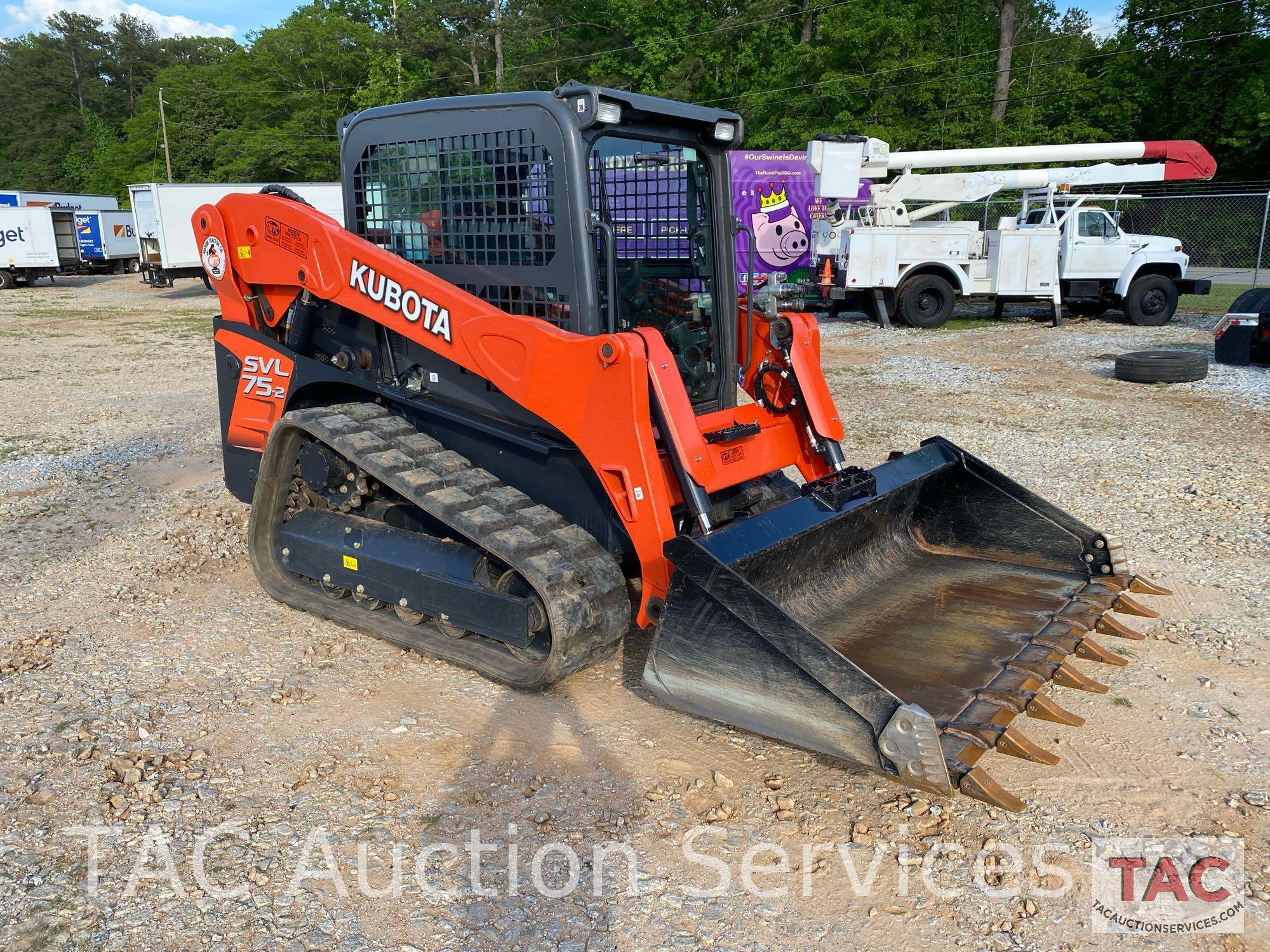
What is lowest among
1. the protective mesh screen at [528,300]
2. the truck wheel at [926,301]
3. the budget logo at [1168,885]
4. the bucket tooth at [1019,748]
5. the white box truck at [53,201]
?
the budget logo at [1168,885]

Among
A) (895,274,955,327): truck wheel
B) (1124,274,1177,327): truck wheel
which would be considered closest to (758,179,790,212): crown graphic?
(895,274,955,327): truck wheel

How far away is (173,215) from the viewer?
25766mm

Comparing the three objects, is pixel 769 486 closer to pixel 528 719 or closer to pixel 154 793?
pixel 528 719

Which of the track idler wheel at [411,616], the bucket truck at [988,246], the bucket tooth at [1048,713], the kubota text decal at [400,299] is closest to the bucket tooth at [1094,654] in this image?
the bucket tooth at [1048,713]

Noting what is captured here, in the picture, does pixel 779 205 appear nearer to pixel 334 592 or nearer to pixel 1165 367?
pixel 1165 367

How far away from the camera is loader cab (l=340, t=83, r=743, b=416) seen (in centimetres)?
415

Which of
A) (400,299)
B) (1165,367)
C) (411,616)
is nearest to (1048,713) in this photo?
(411,616)

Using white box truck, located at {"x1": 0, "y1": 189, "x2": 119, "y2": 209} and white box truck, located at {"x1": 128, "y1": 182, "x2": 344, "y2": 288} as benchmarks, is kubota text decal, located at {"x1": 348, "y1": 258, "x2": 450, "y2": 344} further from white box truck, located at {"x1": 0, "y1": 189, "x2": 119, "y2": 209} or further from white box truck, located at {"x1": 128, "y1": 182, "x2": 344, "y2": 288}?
white box truck, located at {"x1": 0, "y1": 189, "x2": 119, "y2": 209}

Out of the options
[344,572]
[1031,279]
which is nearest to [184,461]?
[344,572]

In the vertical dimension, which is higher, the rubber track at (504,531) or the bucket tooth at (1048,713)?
the rubber track at (504,531)

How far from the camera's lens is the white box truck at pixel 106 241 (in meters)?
33.4

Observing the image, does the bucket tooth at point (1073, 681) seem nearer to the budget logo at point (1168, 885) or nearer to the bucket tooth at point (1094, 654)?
the bucket tooth at point (1094, 654)

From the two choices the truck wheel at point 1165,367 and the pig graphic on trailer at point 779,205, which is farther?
the pig graphic on trailer at point 779,205

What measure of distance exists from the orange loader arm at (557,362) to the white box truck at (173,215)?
2124 centimetres
